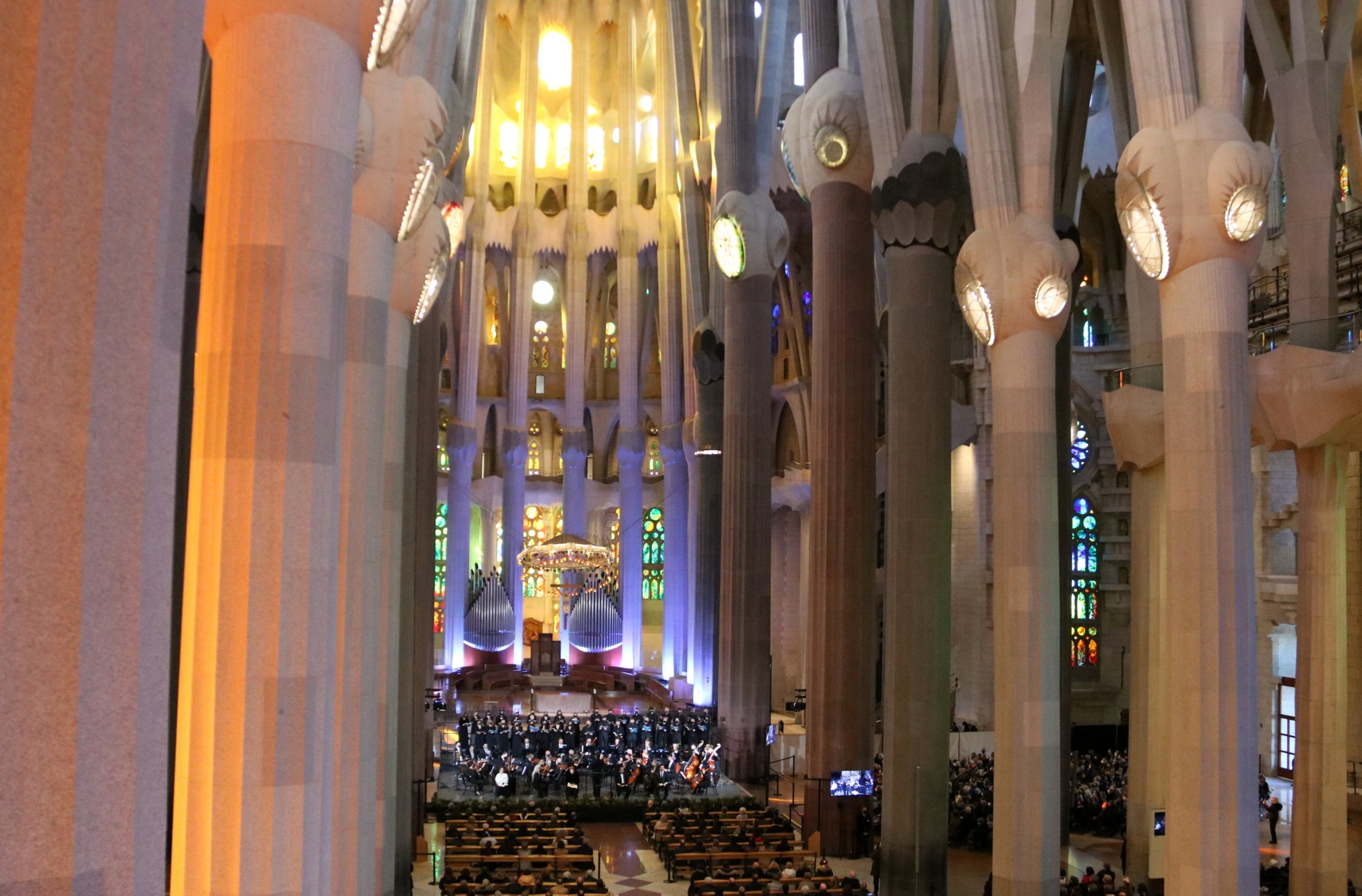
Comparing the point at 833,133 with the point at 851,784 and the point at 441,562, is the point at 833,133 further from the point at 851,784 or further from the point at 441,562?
the point at 441,562

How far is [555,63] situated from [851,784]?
2810 cm

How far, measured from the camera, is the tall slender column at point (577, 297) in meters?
37.3

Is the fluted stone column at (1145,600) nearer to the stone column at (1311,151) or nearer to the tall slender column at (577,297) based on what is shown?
the stone column at (1311,151)

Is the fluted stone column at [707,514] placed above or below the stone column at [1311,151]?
below

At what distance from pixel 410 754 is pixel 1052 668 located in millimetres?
9056

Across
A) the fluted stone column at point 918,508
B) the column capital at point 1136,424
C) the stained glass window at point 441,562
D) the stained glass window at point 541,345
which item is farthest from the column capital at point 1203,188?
the stained glass window at point 541,345

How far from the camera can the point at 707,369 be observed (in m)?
28.4

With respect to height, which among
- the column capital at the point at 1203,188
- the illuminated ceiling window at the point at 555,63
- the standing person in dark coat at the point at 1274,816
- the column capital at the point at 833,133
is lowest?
the standing person in dark coat at the point at 1274,816

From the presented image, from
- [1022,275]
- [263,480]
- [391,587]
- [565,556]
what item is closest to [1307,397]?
[1022,275]

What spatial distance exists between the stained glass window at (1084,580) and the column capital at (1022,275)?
1646 cm

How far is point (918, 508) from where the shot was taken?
16.8 metres

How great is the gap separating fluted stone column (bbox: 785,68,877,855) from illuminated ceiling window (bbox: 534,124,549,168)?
20.2 meters

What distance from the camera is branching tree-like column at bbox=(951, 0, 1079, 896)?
44.9ft

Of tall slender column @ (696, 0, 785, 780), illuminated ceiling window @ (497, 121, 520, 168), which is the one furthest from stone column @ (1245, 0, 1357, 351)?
illuminated ceiling window @ (497, 121, 520, 168)
